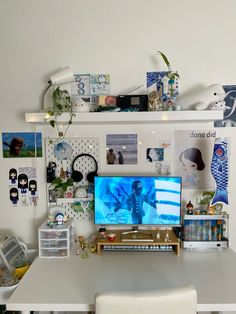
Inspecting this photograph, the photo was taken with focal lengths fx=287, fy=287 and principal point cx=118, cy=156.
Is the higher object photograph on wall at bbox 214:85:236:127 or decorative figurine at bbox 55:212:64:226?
photograph on wall at bbox 214:85:236:127

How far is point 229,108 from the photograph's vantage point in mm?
1844

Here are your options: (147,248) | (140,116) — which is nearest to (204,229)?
(147,248)

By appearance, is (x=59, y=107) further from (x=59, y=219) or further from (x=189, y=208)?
(x=189, y=208)

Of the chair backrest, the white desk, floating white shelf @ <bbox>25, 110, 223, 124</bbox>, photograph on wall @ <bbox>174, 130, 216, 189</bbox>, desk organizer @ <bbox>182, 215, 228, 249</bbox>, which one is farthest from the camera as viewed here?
photograph on wall @ <bbox>174, 130, 216, 189</bbox>

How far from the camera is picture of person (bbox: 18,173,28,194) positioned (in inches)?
75.5

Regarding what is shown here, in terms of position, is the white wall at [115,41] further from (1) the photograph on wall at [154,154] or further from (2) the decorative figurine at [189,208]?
(2) the decorative figurine at [189,208]

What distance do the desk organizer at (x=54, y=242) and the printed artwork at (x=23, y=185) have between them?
0.97 ft

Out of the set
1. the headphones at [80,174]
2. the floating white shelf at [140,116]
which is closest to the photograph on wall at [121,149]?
the headphones at [80,174]

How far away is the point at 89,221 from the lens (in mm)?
1930

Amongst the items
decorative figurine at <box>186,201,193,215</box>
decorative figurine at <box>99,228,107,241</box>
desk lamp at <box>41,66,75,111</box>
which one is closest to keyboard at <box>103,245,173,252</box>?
decorative figurine at <box>99,228,107,241</box>

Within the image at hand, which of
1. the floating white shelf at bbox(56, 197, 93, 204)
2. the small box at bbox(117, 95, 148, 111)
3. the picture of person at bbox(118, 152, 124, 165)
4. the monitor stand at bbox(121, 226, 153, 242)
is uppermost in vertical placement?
the small box at bbox(117, 95, 148, 111)

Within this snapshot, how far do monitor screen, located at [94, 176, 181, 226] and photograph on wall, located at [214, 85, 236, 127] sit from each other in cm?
52

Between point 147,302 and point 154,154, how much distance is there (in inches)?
39.3

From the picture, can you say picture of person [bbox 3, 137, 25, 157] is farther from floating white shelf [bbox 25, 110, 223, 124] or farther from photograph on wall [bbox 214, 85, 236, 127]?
photograph on wall [bbox 214, 85, 236, 127]
